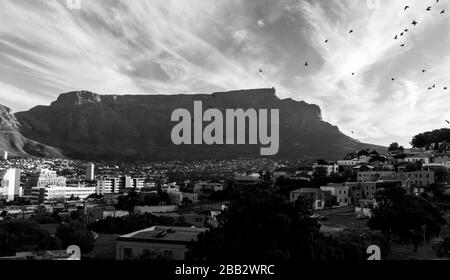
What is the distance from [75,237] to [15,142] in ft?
409

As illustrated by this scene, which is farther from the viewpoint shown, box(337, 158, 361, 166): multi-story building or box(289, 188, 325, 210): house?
box(337, 158, 361, 166): multi-story building

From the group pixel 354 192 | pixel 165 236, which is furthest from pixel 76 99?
pixel 165 236

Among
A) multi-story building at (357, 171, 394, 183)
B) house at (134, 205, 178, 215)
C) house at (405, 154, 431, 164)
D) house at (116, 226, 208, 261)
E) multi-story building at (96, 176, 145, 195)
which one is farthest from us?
multi-story building at (96, 176, 145, 195)

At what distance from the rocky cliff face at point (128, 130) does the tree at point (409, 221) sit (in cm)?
10088

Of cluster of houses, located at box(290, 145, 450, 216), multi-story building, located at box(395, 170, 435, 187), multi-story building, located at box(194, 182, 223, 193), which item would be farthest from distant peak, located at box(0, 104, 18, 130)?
multi-story building, located at box(395, 170, 435, 187)

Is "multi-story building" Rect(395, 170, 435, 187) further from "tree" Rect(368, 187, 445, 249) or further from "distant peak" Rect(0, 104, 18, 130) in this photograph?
"distant peak" Rect(0, 104, 18, 130)

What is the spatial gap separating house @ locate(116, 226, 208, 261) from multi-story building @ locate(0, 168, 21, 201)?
73259 mm

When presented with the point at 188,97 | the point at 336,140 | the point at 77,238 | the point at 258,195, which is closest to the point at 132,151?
the point at 188,97

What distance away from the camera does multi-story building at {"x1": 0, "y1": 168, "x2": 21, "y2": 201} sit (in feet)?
278

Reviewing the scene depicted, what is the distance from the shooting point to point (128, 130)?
491 feet

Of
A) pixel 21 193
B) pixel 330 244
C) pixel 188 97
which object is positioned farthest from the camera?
pixel 188 97
